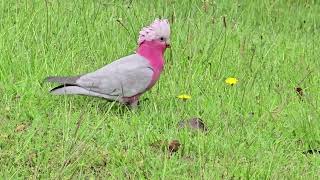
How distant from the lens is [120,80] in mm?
3848

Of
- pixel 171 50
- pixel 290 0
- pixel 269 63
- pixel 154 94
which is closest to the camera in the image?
A: pixel 154 94

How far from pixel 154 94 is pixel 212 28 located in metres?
1.60

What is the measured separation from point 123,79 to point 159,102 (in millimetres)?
417

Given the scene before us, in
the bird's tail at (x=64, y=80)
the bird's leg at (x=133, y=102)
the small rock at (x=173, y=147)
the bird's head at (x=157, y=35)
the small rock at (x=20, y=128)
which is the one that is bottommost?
the small rock at (x=173, y=147)

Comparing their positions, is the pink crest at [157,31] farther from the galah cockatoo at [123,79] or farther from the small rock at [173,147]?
the small rock at [173,147]

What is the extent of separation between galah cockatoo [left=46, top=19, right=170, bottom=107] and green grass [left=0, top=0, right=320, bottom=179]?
12 centimetres

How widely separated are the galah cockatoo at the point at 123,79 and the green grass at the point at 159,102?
116mm

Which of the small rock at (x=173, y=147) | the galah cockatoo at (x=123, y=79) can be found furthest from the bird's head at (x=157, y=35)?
the small rock at (x=173, y=147)

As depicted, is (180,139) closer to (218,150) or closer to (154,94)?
(218,150)

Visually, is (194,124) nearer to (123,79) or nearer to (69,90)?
(123,79)

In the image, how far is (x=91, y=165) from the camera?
3357mm

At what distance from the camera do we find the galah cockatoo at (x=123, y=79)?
3.85 m

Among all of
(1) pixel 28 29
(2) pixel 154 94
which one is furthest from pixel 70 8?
(2) pixel 154 94

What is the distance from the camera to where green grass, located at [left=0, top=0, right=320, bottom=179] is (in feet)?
11.1
